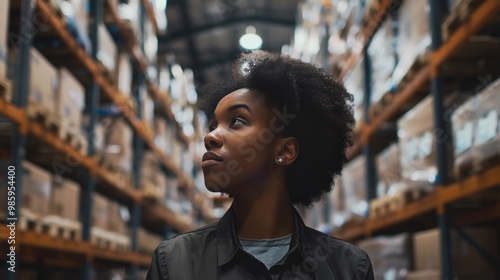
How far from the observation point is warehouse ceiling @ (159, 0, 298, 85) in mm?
17531

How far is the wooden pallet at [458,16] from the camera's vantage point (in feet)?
13.3

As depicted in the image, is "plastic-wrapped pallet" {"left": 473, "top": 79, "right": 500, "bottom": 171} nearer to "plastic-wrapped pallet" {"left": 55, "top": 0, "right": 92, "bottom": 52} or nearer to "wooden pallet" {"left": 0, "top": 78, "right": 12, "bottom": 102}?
"wooden pallet" {"left": 0, "top": 78, "right": 12, "bottom": 102}

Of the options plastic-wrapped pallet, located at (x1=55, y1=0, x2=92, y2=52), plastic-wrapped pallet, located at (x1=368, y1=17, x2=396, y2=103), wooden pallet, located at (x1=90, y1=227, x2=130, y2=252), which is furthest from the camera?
wooden pallet, located at (x1=90, y1=227, x2=130, y2=252)

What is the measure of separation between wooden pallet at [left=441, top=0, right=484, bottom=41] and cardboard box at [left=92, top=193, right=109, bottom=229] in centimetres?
386

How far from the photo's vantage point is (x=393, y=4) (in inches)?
245

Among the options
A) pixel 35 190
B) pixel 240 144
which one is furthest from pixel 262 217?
pixel 35 190

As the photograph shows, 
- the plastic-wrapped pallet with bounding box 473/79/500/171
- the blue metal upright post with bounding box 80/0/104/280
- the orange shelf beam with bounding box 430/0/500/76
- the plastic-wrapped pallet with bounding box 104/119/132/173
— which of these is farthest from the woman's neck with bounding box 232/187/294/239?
the plastic-wrapped pallet with bounding box 104/119/132/173

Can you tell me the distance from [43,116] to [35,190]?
1.84 feet

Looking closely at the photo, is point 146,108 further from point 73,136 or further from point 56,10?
point 56,10

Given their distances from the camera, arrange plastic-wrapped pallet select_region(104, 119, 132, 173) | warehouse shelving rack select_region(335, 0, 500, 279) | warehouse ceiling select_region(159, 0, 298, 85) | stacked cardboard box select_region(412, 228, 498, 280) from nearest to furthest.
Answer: warehouse shelving rack select_region(335, 0, 500, 279) < stacked cardboard box select_region(412, 228, 498, 280) < plastic-wrapped pallet select_region(104, 119, 132, 173) < warehouse ceiling select_region(159, 0, 298, 85)

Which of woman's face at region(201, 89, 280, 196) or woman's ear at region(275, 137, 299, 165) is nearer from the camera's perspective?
woman's face at region(201, 89, 280, 196)

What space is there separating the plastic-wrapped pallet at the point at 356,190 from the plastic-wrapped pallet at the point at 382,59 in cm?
83

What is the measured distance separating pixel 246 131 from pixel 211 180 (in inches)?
7.3

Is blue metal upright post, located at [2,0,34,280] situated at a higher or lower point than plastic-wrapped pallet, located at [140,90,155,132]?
lower
